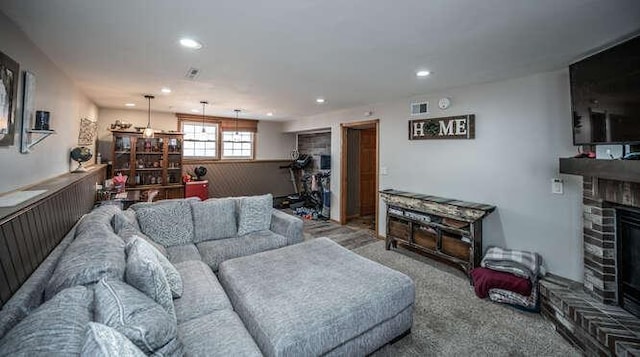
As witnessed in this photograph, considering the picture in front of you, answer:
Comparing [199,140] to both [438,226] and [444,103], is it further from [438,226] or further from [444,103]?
[438,226]

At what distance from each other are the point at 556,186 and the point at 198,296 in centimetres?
349

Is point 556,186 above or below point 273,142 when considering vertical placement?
below

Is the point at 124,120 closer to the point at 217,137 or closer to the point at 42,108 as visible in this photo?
the point at 217,137

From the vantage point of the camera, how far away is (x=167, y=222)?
299 centimetres

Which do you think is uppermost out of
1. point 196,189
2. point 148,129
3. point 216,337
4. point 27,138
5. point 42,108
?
point 148,129

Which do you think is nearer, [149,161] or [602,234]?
[602,234]

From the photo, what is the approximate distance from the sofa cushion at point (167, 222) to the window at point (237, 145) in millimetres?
3972

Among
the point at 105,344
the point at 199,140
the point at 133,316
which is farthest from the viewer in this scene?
the point at 199,140

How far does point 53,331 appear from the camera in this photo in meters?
0.93

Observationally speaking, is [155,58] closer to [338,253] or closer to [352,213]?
[338,253]

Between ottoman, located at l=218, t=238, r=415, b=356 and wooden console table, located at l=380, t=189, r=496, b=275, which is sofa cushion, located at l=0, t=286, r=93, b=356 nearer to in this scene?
ottoman, located at l=218, t=238, r=415, b=356

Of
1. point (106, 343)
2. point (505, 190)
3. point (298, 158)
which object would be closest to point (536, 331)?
point (505, 190)

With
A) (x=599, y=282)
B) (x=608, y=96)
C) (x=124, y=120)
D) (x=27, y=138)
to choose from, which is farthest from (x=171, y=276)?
(x=124, y=120)

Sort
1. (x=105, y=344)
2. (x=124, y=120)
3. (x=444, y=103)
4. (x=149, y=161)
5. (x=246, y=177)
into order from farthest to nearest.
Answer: (x=246, y=177), (x=149, y=161), (x=124, y=120), (x=444, y=103), (x=105, y=344)
